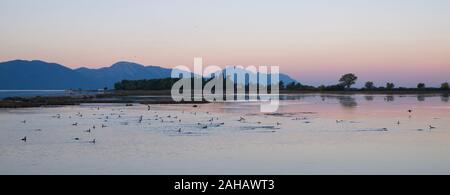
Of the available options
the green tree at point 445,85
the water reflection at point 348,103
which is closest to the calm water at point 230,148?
the water reflection at point 348,103

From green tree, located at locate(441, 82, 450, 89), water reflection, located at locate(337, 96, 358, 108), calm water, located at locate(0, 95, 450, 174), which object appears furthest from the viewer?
green tree, located at locate(441, 82, 450, 89)

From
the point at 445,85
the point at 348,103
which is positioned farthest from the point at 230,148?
the point at 445,85

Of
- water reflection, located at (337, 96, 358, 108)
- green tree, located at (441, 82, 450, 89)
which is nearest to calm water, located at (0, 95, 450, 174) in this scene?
water reflection, located at (337, 96, 358, 108)

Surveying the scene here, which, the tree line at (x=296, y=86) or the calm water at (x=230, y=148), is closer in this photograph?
the calm water at (x=230, y=148)

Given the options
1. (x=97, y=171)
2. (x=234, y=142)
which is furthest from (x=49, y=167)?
(x=234, y=142)

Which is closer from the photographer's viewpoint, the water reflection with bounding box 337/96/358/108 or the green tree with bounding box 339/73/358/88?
the water reflection with bounding box 337/96/358/108

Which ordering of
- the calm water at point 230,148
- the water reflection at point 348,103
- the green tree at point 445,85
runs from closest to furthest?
the calm water at point 230,148
the water reflection at point 348,103
the green tree at point 445,85

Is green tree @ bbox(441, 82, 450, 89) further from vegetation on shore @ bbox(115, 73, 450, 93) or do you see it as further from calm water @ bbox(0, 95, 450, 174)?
calm water @ bbox(0, 95, 450, 174)

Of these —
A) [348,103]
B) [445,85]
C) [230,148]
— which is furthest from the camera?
[445,85]

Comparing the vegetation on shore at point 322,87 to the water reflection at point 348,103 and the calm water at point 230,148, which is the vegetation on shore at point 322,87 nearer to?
the water reflection at point 348,103

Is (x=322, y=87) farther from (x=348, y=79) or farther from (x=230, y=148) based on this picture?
(x=230, y=148)

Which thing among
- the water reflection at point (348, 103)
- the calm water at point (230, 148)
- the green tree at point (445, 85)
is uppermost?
the green tree at point (445, 85)

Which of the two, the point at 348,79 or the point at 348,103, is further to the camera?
the point at 348,79
